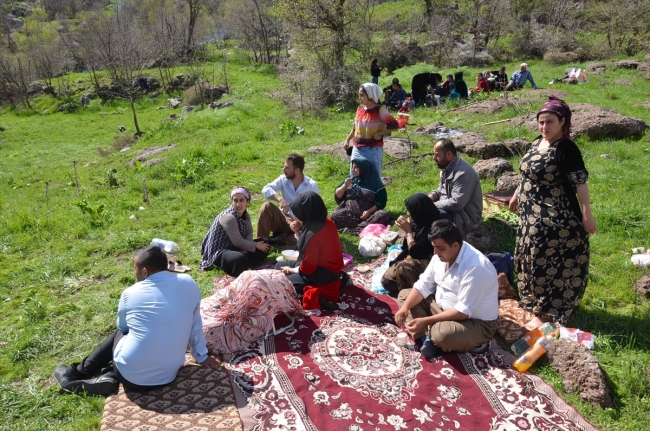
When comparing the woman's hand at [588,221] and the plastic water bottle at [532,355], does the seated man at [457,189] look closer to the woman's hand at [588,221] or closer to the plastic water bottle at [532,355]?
the woman's hand at [588,221]

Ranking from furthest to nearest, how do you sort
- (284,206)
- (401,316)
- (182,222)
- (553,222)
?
(182,222) < (284,206) < (401,316) < (553,222)

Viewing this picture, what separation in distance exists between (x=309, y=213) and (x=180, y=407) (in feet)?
7.22

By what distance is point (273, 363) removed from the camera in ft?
13.4

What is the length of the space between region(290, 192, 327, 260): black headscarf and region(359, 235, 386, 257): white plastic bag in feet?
4.51

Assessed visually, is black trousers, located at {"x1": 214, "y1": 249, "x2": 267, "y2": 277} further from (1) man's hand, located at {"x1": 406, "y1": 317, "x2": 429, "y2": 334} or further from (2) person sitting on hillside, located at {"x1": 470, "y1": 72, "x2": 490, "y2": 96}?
(2) person sitting on hillside, located at {"x1": 470, "y1": 72, "x2": 490, "y2": 96}

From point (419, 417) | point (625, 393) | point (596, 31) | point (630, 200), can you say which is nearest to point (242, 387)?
point (419, 417)

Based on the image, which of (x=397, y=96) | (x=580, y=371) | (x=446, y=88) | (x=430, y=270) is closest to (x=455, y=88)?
(x=446, y=88)

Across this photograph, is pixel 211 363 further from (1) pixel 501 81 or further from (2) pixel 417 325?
(1) pixel 501 81

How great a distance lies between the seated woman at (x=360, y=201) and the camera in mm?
6816

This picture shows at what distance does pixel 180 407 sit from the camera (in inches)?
138

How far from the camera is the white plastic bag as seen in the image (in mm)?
6148

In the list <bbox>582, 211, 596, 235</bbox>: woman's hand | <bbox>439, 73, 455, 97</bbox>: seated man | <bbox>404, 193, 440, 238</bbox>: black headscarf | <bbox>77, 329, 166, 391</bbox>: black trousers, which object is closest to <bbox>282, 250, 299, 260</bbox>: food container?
<bbox>404, 193, 440, 238</bbox>: black headscarf

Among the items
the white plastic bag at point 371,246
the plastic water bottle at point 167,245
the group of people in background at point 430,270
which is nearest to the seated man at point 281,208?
the group of people in background at point 430,270

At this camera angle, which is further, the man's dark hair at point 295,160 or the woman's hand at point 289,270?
the man's dark hair at point 295,160
